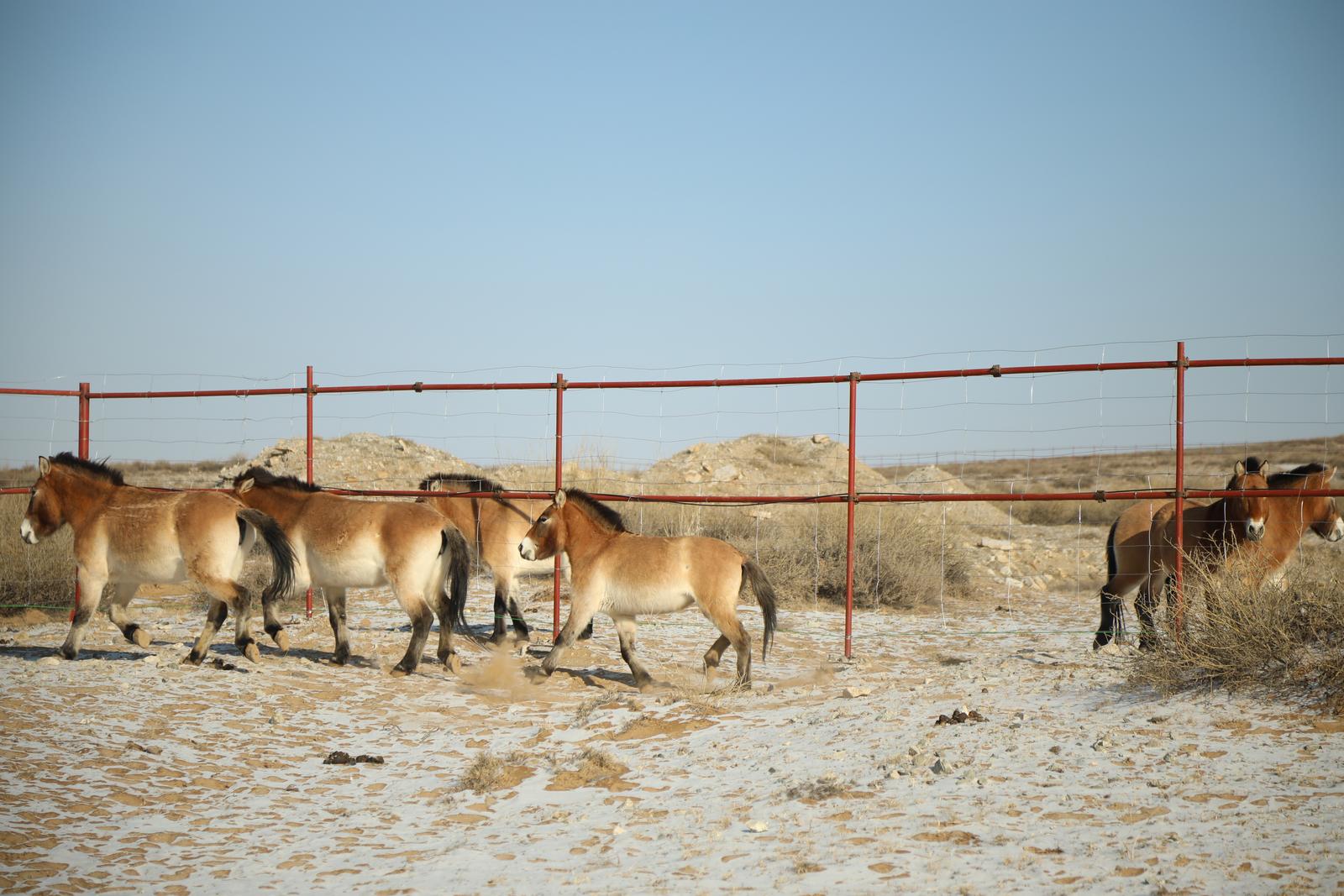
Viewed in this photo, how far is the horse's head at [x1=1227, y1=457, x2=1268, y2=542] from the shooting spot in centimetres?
866

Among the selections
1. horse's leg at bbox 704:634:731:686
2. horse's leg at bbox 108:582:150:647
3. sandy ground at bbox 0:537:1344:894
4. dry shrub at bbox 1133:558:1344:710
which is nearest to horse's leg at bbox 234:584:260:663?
sandy ground at bbox 0:537:1344:894

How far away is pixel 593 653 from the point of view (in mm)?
10445

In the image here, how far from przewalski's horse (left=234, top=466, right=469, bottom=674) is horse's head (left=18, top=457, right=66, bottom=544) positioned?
2.04 meters

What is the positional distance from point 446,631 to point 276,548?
5.29 feet

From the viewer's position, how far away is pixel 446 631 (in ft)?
31.4

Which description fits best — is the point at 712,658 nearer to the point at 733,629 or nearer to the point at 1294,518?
the point at 733,629

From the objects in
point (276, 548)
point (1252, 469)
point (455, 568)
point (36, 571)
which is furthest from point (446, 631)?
point (1252, 469)

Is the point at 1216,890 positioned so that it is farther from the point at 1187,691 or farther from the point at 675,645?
the point at 675,645

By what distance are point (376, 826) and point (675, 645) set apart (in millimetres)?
5578

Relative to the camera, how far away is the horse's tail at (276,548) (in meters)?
9.18

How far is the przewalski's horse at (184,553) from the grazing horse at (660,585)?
2.38 meters

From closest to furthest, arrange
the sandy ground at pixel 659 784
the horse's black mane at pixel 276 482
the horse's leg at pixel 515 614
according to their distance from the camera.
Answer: the sandy ground at pixel 659 784 → the horse's black mane at pixel 276 482 → the horse's leg at pixel 515 614

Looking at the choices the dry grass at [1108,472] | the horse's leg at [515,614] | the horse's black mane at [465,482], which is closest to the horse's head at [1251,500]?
the horse's leg at [515,614]

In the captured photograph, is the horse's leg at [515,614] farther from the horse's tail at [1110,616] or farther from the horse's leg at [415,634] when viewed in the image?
the horse's tail at [1110,616]
